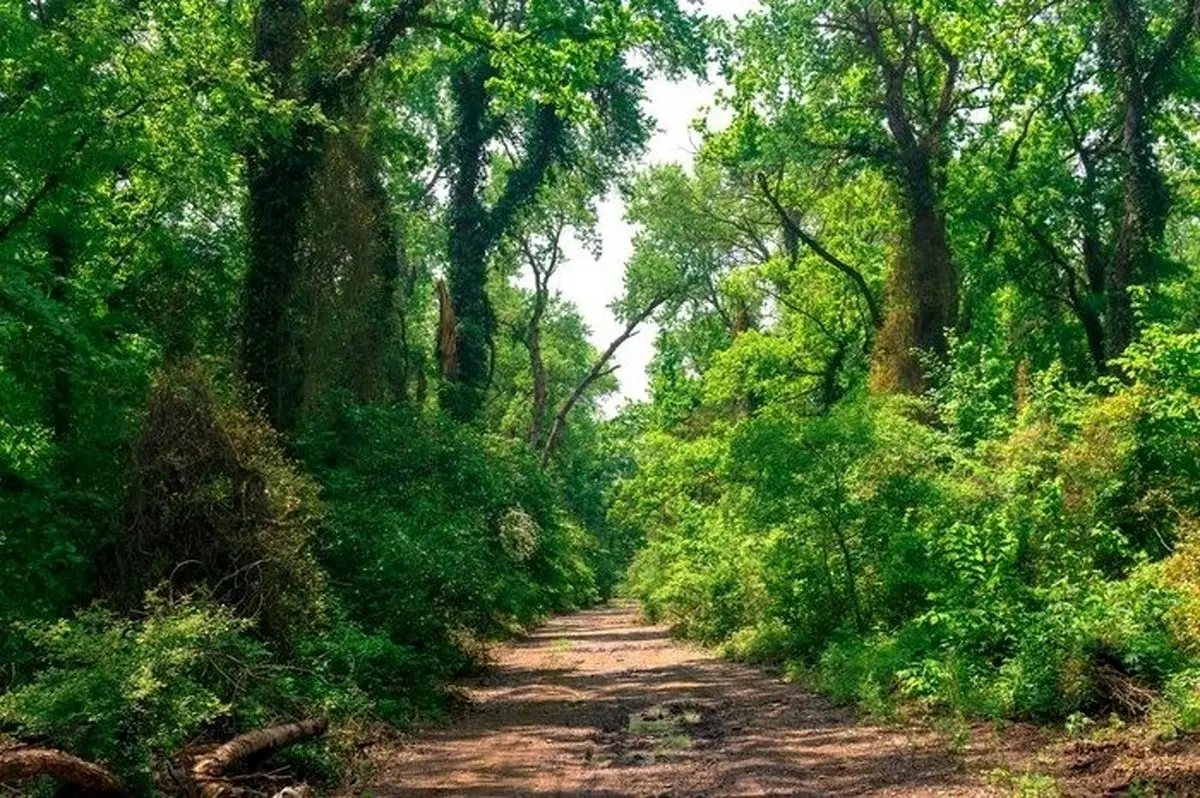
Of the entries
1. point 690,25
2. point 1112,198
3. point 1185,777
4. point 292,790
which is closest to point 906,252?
point 1112,198

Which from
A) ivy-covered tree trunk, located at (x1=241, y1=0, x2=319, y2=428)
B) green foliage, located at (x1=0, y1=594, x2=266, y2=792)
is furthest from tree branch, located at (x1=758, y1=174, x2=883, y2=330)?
green foliage, located at (x1=0, y1=594, x2=266, y2=792)

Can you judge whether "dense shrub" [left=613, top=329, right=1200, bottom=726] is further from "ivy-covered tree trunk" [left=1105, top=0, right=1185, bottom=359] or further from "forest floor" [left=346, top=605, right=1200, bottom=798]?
"ivy-covered tree trunk" [left=1105, top=0, right=1185, bottom=359]

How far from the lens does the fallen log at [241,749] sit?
295 inches

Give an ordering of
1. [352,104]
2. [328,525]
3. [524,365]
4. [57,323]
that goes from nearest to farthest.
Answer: [57,323] < [328,525] < [352,104] < [524,365]

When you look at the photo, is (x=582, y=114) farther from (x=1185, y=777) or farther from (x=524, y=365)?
(x=524, y=365)

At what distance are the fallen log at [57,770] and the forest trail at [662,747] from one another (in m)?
2.41

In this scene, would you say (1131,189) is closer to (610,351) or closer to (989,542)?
(989,542)

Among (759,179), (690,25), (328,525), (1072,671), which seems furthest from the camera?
(759,179)

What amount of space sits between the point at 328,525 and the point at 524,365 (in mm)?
43102

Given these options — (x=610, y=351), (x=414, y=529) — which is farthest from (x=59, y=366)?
Result: (x=610, y=351)

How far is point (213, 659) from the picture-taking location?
9016 mm

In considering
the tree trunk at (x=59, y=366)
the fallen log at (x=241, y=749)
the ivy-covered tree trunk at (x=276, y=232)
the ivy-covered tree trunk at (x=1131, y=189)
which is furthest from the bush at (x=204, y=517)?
the ivy-covered tree trunk at (x=1131, y=189)

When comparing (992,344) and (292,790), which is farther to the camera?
(992,344)

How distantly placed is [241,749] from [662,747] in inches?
Answer: 174
